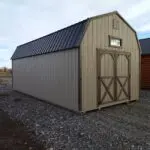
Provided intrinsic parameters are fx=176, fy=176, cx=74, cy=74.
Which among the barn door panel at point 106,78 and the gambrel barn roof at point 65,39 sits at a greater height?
the gambrel barn roof at point 65,39

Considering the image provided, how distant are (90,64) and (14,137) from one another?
13.3ft

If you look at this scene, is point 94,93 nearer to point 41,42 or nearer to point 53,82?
point 53,82

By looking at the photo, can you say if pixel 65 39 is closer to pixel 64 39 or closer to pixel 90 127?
pixel 64 39

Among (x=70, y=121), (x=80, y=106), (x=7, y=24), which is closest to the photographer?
(x=70, y=121)

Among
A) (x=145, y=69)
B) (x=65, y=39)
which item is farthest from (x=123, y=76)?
(x=145, y=69)

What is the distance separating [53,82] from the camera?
897 cm

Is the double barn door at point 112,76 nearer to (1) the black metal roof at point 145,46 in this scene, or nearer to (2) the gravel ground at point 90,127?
(2) the gravel ground at point 90,127

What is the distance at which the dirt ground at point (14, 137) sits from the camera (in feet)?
14.0

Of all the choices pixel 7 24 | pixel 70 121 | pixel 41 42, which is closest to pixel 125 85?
pixel 70 121

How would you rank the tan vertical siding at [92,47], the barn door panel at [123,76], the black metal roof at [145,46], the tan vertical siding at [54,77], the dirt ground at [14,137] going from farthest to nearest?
1. the black metal roof at [145,46]
2. the barn door panel at [123,76]
3. the tan vertical siding at [54,77]
4. the tan vertical siding at [92,47]
5. the dirt ground at [14,137]

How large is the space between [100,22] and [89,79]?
8.51 feet

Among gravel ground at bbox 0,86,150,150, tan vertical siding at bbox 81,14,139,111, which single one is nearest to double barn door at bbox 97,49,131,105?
tan vertical siding at bbox 81,14,139,111

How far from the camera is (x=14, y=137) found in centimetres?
490

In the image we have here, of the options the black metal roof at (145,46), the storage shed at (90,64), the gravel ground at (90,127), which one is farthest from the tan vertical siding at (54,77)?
the black metal roof at (145,46)
